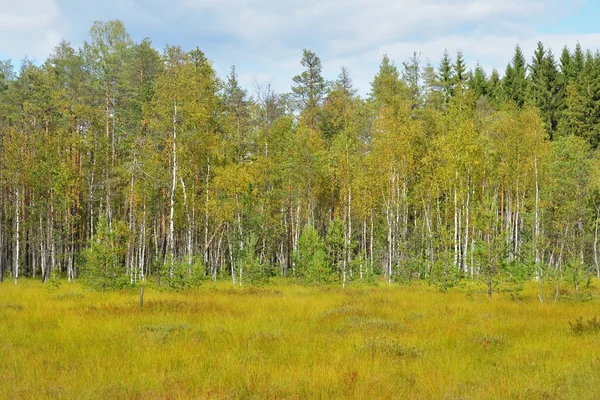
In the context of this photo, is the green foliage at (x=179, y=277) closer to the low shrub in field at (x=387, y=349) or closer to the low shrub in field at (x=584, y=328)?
the low shrub in field at (x=387, y=349)

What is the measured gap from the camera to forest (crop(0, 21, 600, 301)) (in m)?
25.0

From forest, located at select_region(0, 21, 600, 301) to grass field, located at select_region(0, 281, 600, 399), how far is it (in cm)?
666

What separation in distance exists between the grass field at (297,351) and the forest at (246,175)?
6.66 metres

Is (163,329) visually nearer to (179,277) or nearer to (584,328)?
(584,328)

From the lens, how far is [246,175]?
27.9m

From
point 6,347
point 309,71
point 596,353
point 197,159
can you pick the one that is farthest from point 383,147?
point 6,347

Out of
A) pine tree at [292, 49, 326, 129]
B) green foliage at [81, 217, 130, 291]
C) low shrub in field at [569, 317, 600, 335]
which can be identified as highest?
pine tree at [292, 49, 326, 129]

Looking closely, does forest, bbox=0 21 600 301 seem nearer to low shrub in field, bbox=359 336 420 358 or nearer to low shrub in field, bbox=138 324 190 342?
low shrub in field, bbox=138 324 190 342

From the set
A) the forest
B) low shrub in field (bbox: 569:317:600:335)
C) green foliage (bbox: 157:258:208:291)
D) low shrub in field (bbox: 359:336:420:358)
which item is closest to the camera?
low shrub in field (bbox: 359:336:420:358)

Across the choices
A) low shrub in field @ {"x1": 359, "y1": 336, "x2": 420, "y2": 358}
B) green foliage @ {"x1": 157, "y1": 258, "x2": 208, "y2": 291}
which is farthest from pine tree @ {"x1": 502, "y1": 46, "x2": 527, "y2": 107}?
low shrub in field @ {"x1": 359, "y1": 336, "x2": 420, "y2": 358}

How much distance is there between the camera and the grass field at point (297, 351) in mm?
6387

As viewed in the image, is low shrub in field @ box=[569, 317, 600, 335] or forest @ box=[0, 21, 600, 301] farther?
forest @ box=[0, 21, 600, 301]

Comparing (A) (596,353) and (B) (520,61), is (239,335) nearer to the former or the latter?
(A) (596,353)

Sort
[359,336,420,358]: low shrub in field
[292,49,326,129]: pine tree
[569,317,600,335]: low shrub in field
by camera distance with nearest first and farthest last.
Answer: [359,336,420,358]: low shrub in field, [569,317,600,335]: low shrub in field, [292,49,326,129]: pine tree
